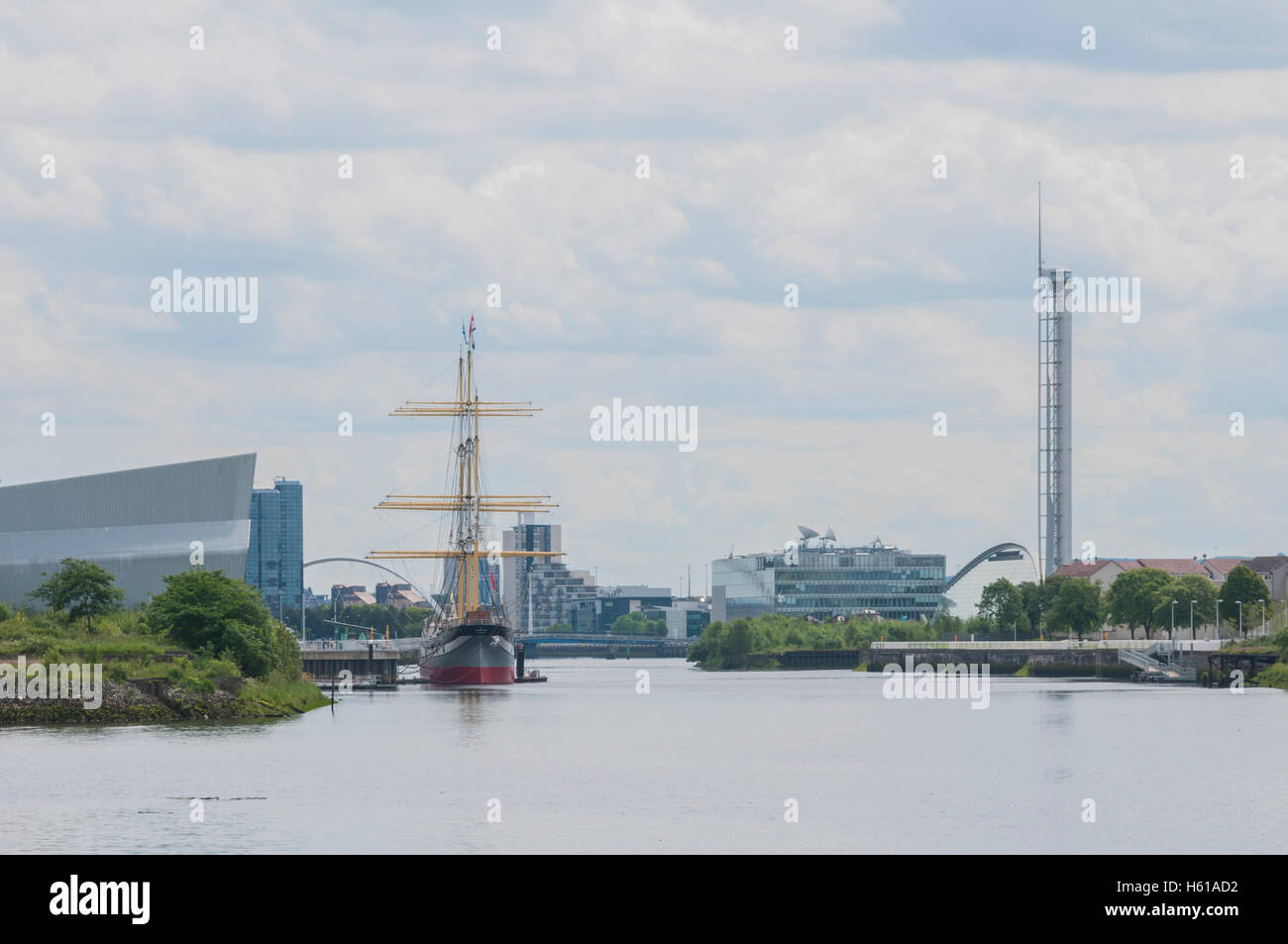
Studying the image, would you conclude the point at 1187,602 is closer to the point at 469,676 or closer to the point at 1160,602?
the point at 1160,602

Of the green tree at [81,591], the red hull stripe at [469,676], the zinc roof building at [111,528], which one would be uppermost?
the zinc roof building at [111,528]

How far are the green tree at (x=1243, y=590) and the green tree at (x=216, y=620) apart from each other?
111m

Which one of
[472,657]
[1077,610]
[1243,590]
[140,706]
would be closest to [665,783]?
[140,706]

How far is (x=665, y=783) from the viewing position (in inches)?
2457

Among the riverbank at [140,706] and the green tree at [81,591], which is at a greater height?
the green tree at [81,591]

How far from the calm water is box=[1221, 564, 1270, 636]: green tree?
3221 inches

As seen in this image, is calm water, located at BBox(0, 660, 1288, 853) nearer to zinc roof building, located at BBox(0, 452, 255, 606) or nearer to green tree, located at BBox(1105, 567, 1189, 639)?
zinc roof building, located at BBox(0, 452, 255, 606)

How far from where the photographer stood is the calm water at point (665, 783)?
1895 inches

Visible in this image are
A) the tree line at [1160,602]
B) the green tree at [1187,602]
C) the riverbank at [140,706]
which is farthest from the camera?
the green tree at [1187,602]

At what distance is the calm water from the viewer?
158 ft

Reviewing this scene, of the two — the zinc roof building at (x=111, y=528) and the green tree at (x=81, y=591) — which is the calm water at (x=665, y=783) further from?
the zinc roof building at (x=111, y=528)

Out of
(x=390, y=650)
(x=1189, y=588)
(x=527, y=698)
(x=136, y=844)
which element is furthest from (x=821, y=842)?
(x=1189, y=588)

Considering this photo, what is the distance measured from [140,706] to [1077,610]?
12747cm

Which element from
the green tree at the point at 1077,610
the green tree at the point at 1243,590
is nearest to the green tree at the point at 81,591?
the green tree at the point at 1243,590
